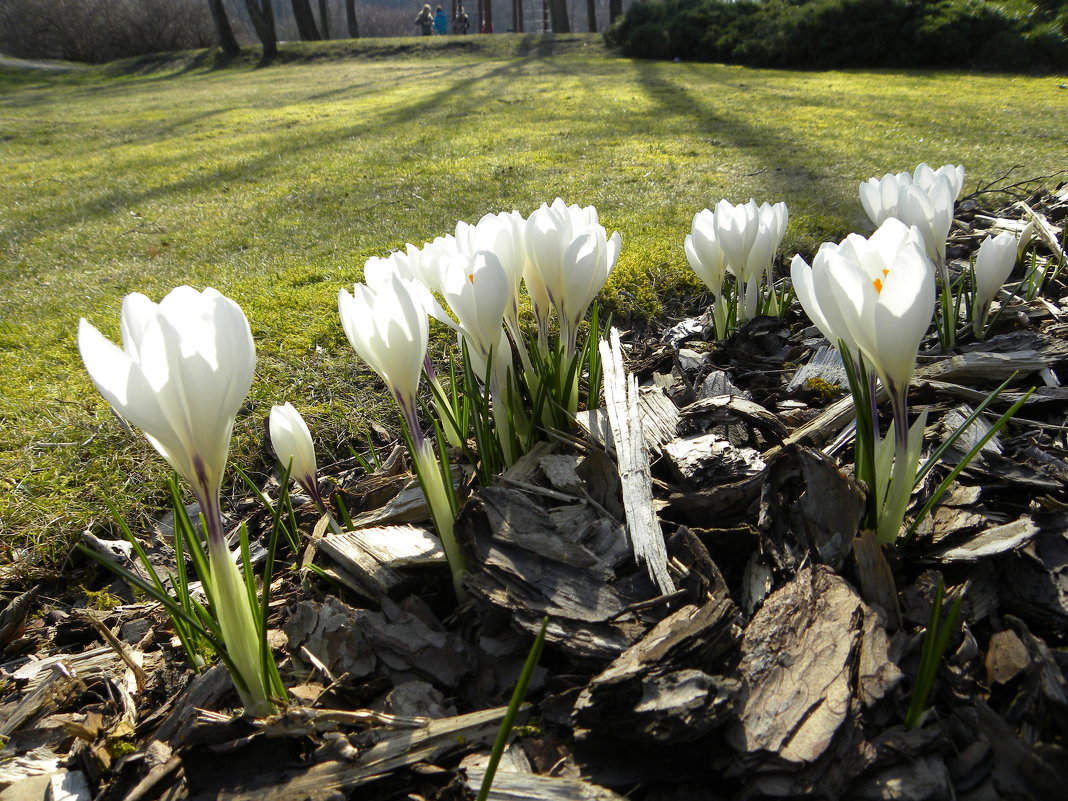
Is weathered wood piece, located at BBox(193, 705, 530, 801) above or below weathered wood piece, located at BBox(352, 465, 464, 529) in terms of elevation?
below

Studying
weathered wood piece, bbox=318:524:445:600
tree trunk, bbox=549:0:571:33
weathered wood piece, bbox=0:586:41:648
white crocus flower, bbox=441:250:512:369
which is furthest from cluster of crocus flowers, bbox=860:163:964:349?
tree trunk, bbox=549:0:571:33

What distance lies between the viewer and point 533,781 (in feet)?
3.18

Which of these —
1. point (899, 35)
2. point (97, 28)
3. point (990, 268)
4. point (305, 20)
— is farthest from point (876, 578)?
point (97, 28)

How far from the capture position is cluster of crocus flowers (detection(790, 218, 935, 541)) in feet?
3.42

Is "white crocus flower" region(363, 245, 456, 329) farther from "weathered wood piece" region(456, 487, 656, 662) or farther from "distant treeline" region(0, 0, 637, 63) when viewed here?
"distant treeline" region(0, 0, 637, 63)

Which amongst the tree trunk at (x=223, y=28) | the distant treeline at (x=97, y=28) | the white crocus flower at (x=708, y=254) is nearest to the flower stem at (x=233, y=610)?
the white crocus flower at (x=708, y=254)

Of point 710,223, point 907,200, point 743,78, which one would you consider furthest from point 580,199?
point 743,78

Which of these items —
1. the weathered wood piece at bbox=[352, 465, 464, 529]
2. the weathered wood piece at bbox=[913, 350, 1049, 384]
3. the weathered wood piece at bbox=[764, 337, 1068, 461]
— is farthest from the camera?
the weathered wood piece at bbox=[913, 350, 1049, 384]

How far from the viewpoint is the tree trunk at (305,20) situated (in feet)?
63.1

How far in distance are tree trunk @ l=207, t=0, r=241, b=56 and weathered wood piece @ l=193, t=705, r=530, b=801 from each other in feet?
63.6

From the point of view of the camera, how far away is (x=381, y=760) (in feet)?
3.35

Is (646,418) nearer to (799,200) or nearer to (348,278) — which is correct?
(348,278)

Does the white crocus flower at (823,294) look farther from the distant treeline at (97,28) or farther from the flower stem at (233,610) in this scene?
the distant treeline at (97,28)

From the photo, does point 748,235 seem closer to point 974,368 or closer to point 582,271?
point 974,368
